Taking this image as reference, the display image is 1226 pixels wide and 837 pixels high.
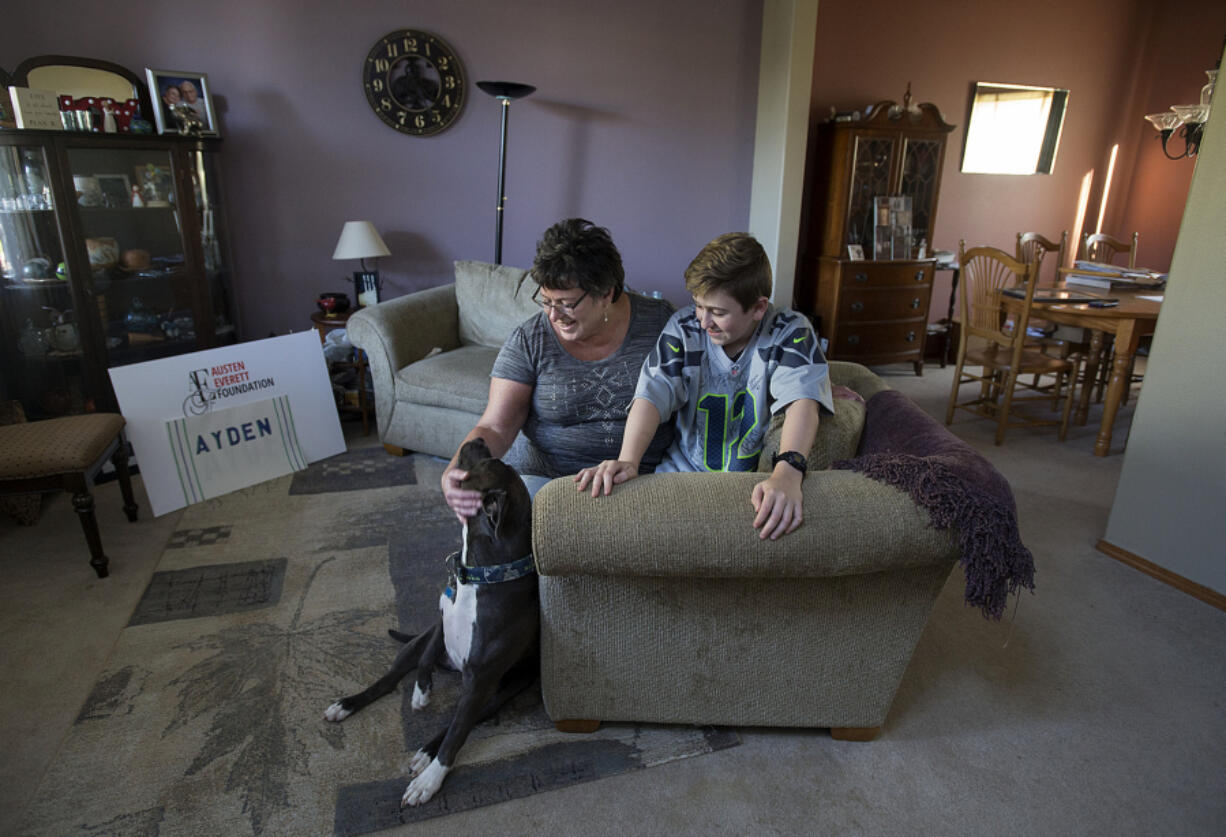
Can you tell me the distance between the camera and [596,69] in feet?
13.1

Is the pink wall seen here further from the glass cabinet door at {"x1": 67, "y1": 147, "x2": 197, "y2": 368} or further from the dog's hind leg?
the dog's hind leg

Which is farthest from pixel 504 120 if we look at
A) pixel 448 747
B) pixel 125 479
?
pixel 448 747

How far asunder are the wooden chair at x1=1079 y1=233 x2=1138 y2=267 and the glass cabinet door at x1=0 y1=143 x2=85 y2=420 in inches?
221

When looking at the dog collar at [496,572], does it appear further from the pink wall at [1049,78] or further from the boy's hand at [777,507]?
the pink wall at [1049,78]

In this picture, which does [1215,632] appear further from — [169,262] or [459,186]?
[169,262]

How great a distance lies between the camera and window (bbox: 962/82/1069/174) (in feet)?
16.0

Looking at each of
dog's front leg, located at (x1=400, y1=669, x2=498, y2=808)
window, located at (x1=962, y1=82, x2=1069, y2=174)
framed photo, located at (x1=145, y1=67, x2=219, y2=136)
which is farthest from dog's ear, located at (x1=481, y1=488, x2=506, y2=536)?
window, located at (x1=962, y1=82, x2=1069, y2=174)

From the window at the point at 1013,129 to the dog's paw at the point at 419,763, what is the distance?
5115mm

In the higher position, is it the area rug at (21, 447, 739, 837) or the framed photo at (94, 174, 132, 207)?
the framed photo at (94, 174, 132, 207)

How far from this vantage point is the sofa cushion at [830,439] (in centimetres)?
148

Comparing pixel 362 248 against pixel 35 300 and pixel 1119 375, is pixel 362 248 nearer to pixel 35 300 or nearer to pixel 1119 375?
pixel 35 300

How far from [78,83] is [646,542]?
339 cm

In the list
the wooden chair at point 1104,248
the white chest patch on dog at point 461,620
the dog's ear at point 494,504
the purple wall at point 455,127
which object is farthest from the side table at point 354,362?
the wooden chair at point 1104,248

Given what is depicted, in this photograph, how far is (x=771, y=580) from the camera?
1366 millimetres
